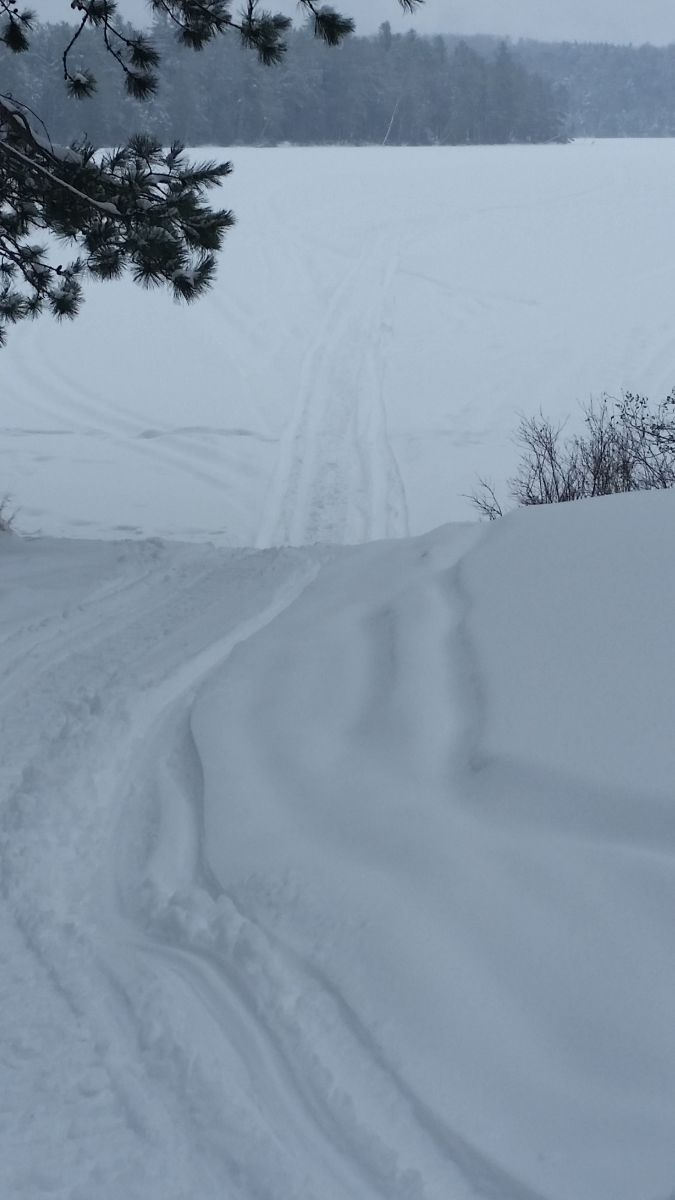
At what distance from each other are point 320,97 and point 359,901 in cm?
4975

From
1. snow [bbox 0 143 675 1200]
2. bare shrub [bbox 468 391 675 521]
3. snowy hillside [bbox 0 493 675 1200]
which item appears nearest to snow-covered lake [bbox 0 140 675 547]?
bare shrub [bbox 468 391 675 521]

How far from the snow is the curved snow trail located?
304 centimetres

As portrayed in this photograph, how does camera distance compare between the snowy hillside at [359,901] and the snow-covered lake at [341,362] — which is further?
the snow-covered lake at [341,362]

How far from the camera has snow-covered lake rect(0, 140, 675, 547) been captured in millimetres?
9367

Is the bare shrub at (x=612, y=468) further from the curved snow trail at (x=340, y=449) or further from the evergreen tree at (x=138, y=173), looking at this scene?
the evergreen tree at (x=138, y=173)

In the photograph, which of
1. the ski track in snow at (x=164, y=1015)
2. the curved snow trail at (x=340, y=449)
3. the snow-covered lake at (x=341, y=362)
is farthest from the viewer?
the snow-covered lake at (x=341, y=362)

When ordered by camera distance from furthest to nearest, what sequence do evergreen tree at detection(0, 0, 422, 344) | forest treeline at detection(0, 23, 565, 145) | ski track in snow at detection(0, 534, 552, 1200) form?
1. forest treeline at detection(0, 23, 565, 145)
2. evergreen tree at detection(0, 0, 422, 344)
3. ski track in snow at detection(0, 534, 552, 1200)

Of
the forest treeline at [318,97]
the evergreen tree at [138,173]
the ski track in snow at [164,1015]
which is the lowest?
the ski track in snow at [164,1015]

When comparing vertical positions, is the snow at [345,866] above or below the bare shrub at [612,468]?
below

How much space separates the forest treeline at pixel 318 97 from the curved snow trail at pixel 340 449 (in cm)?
2449

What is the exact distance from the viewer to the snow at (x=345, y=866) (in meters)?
1.71

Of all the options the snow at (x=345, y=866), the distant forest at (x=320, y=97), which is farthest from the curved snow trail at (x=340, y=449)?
the distant forest at (x=320, y=97)

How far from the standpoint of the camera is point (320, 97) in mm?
46500

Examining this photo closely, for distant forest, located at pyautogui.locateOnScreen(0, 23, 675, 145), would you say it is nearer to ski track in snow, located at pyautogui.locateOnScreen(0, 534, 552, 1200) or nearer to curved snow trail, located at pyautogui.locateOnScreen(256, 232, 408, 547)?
curved snow trail, located at pyautogui.locateOnScreen(256, 232, 408, 547)
